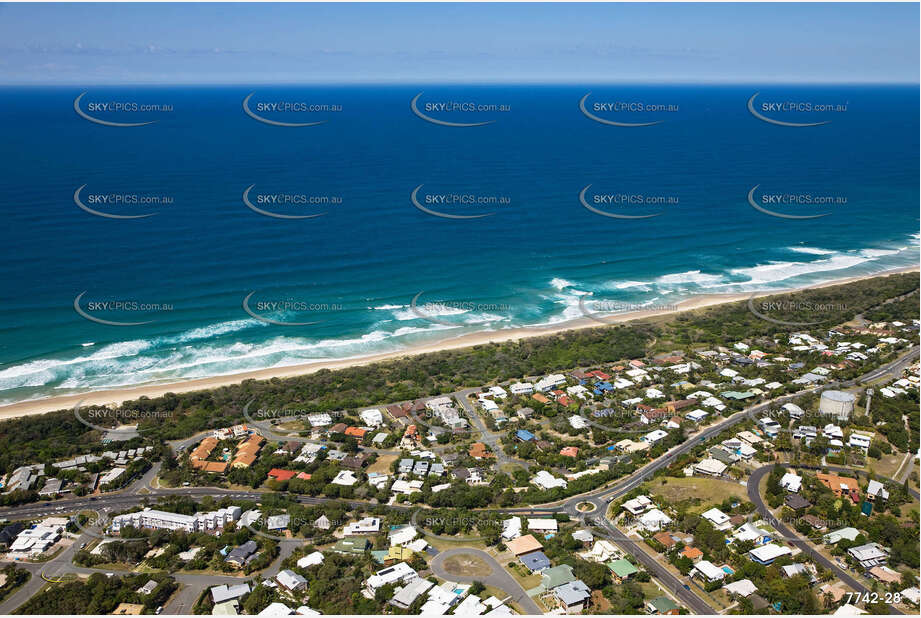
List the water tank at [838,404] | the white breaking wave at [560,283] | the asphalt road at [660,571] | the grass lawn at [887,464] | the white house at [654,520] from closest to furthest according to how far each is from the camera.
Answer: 1. the asphalt road at [660,571]
2. the white house at [654,520]
3. the grass lawn at [887,464]
4. the water tank at [838,404]
5. the white breaking wave at [560,283]

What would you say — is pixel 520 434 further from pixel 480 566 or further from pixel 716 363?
pixel 716 363

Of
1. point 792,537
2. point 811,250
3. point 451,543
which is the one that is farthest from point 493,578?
point 811,250

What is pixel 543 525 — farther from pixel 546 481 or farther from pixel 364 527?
pixel 364 527

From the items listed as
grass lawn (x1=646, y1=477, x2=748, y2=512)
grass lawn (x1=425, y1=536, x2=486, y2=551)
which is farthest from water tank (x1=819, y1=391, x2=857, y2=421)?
grass lawn (x1=425, y1=536, x2=486, y2=551)

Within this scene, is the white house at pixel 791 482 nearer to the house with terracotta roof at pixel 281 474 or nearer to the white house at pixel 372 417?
the white house at pixel 372 417

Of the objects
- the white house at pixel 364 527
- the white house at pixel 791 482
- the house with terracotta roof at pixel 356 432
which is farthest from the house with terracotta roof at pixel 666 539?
the house with terracotta roof at pixel 356 432
